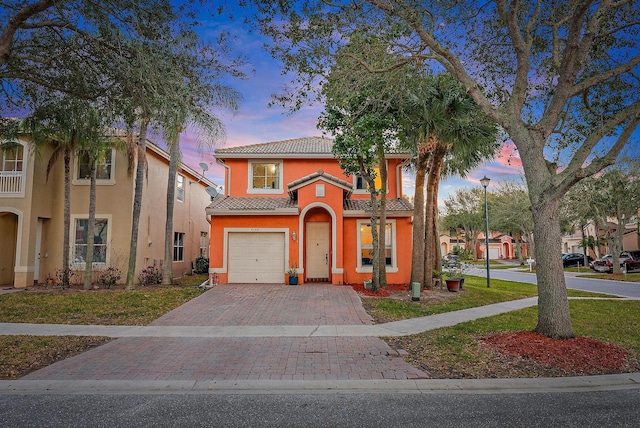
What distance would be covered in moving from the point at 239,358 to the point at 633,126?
890 centimetres

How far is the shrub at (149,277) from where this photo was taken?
671 inches

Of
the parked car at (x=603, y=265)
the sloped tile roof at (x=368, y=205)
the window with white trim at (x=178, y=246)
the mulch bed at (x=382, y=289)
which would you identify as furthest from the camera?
the parked car at (x=603, y=265)

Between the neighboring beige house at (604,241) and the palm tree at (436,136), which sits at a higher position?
the palm tree at (436,136)

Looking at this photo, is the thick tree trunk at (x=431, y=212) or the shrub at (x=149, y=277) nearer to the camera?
the thick tree trunk at (x=431, y=212)

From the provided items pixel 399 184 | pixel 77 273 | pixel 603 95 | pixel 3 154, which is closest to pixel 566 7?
pixel 603 95

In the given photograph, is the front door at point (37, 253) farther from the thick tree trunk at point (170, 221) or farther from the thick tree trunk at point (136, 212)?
the thick tree trunk at point (170, 221)

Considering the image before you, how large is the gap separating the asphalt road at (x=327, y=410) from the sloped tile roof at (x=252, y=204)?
38.1ft

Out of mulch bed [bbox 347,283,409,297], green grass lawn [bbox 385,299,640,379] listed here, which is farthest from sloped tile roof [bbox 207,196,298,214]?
green grass lawn [bbox 385,299,640,379]

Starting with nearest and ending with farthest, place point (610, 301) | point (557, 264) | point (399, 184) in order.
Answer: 1. point (557, 264)
2. point (610, 301)
3. point (399, 184)

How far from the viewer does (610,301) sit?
13914 mm

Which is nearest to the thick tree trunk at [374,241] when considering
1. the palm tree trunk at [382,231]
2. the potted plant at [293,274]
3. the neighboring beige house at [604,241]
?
the palm tree trunk at [382,231]

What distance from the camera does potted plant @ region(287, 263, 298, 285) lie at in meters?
15.9

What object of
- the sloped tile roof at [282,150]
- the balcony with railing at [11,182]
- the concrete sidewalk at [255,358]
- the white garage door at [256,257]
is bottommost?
the concrete sidewalk at [255,358]

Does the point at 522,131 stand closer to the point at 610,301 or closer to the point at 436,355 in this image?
the point at 436,355
